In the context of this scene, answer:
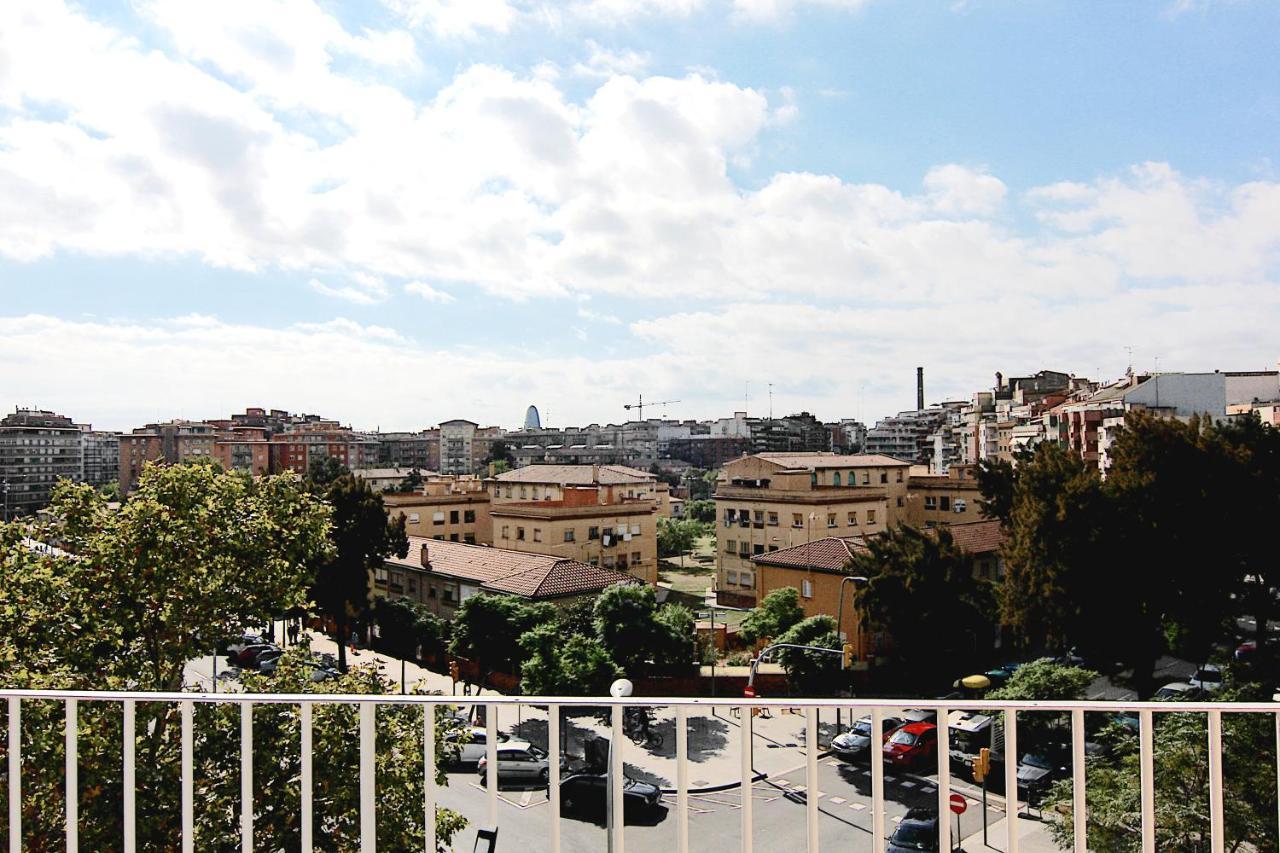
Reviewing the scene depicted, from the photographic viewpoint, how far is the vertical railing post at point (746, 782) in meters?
2.02

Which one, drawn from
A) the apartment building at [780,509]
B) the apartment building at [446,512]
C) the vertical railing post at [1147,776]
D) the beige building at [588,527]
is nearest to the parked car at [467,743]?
the vertical railing post at [1147,776]

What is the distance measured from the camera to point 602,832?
218 centimetres

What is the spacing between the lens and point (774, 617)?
20047 mm

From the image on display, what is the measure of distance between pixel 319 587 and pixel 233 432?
53950 mm

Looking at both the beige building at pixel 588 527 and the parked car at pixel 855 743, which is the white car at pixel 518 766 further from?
the beige building at pixel 588 527

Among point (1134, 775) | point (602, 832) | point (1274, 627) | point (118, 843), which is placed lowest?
point (1274, 627)

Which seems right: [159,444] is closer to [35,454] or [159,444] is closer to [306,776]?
[35,454]

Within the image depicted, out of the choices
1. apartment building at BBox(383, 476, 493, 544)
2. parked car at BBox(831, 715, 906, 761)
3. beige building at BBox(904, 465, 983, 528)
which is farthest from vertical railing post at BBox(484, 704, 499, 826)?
beige building at BBox(904, 465, 983, 528)

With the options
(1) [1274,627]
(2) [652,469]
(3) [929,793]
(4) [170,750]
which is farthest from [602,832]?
(2) [652,469]

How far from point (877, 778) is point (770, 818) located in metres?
0.35

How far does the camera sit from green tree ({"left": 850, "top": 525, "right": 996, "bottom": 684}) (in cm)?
1672

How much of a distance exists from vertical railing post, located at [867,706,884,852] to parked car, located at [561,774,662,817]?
1.79 ft

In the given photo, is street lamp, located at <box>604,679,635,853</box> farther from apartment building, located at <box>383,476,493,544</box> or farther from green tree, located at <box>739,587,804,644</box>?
apartment building, located at <box>383,476,493,544</box>

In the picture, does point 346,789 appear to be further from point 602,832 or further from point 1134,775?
point 1134,775
